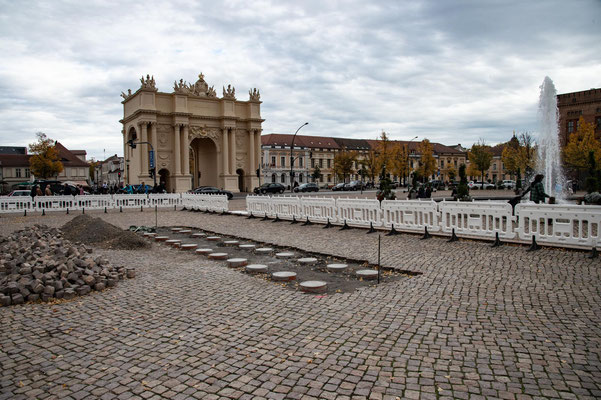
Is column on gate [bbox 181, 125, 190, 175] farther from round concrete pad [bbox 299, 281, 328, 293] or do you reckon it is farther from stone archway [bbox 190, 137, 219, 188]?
round concrete pad [bbox 299, 281, 328, 293]

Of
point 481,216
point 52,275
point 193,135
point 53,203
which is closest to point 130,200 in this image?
point 53,203

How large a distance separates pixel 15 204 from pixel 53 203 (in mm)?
2095

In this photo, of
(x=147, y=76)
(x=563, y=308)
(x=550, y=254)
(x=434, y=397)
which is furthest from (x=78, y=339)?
(x=147, y=76)

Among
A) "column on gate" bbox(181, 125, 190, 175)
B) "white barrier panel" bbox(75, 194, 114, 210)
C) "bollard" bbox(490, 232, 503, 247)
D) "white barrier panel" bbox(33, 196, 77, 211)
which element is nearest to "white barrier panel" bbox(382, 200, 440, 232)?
"bollard" bbox(490, 232, 503, 247)

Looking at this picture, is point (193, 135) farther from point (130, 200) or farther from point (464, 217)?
point (464, 217)

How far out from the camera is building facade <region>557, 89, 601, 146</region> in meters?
59.3

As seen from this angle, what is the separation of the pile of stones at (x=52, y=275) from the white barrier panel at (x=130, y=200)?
21.9 m

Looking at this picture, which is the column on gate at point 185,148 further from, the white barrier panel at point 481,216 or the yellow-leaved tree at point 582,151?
the white barrier panel at point 481,216

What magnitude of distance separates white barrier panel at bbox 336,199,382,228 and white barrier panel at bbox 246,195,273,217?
5.58 meters

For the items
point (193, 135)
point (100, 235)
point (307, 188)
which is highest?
point (193, 135)

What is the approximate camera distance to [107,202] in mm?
29438

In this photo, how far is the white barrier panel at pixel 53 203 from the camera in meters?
26.7

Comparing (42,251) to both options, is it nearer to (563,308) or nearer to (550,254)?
(563,308)

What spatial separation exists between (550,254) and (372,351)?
23.3 ft
